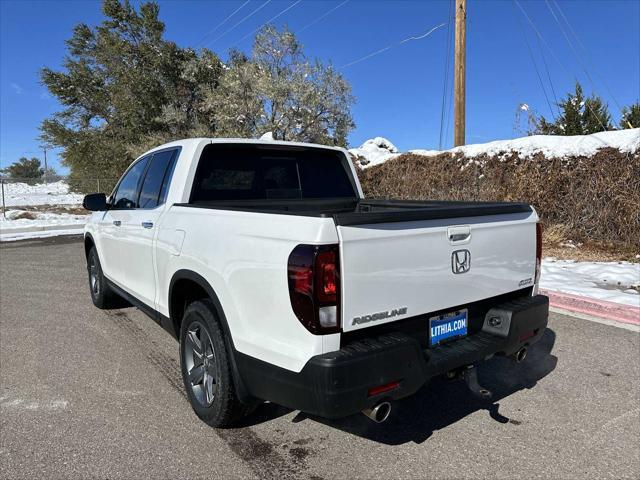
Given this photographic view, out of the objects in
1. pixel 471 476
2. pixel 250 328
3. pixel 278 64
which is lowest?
pixel 471 476

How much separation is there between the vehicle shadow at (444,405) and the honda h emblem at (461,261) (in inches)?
42.8

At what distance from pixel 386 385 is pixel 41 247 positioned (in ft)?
42.3

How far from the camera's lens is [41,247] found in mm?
12594

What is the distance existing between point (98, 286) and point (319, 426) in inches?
158

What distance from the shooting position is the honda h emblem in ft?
8.89

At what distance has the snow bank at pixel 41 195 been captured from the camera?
27109mm

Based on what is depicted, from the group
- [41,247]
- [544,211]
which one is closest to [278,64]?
[41,247]

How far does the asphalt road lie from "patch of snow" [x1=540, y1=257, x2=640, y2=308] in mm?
1593

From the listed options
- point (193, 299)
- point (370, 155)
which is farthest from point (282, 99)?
point (193, 299)

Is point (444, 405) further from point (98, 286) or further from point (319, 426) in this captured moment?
point (98, 286)

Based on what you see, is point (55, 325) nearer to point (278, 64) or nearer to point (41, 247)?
point (41, 247)

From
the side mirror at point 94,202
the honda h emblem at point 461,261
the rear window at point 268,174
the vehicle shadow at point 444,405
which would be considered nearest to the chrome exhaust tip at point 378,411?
the vehicle shadow at point 444,405

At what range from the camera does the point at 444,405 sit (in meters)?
3.37

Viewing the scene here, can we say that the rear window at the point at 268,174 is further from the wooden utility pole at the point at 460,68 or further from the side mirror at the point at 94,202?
the wooden utility pole at the point at 460,68
